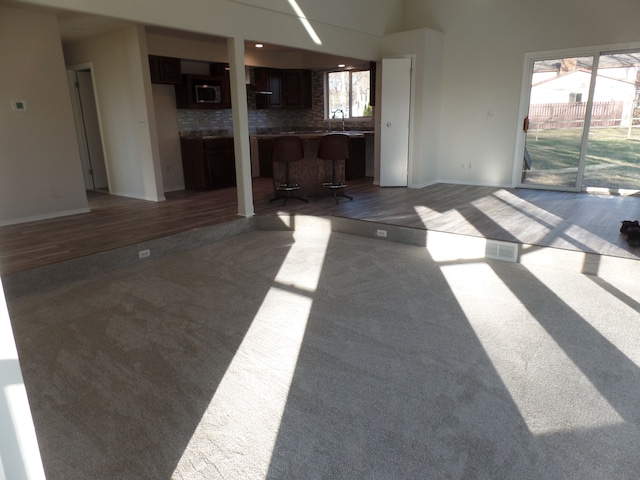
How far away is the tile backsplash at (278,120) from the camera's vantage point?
8.37 metres

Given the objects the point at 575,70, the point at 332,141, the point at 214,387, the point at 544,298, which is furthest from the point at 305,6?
the point at 214,387

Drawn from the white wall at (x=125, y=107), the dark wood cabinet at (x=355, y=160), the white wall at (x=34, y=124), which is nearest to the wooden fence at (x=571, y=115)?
the dark wood cabinet at (x=355, y=160)

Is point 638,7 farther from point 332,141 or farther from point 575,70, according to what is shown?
point 332,141

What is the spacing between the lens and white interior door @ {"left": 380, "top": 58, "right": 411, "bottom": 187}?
7555 mm

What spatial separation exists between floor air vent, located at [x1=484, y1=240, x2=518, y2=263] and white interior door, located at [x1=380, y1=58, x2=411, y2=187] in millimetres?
3543

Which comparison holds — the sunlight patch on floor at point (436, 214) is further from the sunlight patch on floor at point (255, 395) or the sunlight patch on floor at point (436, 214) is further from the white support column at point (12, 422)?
Result: the white support column at point (12, 422)

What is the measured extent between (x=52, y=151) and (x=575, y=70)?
7909 mm

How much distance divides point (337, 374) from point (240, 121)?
3.93 meters

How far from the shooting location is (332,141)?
6594mm

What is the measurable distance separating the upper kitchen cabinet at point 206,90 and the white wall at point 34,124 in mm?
2173

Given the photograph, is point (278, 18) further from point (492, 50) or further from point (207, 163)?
point (492, 50)

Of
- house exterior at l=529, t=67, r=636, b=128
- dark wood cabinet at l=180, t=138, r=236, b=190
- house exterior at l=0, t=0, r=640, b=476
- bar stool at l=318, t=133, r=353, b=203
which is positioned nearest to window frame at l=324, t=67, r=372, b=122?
house exterior at l=0, t=0, r=640, b=476

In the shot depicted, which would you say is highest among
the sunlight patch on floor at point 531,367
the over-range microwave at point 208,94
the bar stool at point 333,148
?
the over-range microwave at point 208,94

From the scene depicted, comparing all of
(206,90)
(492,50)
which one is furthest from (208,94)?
(492,50)
